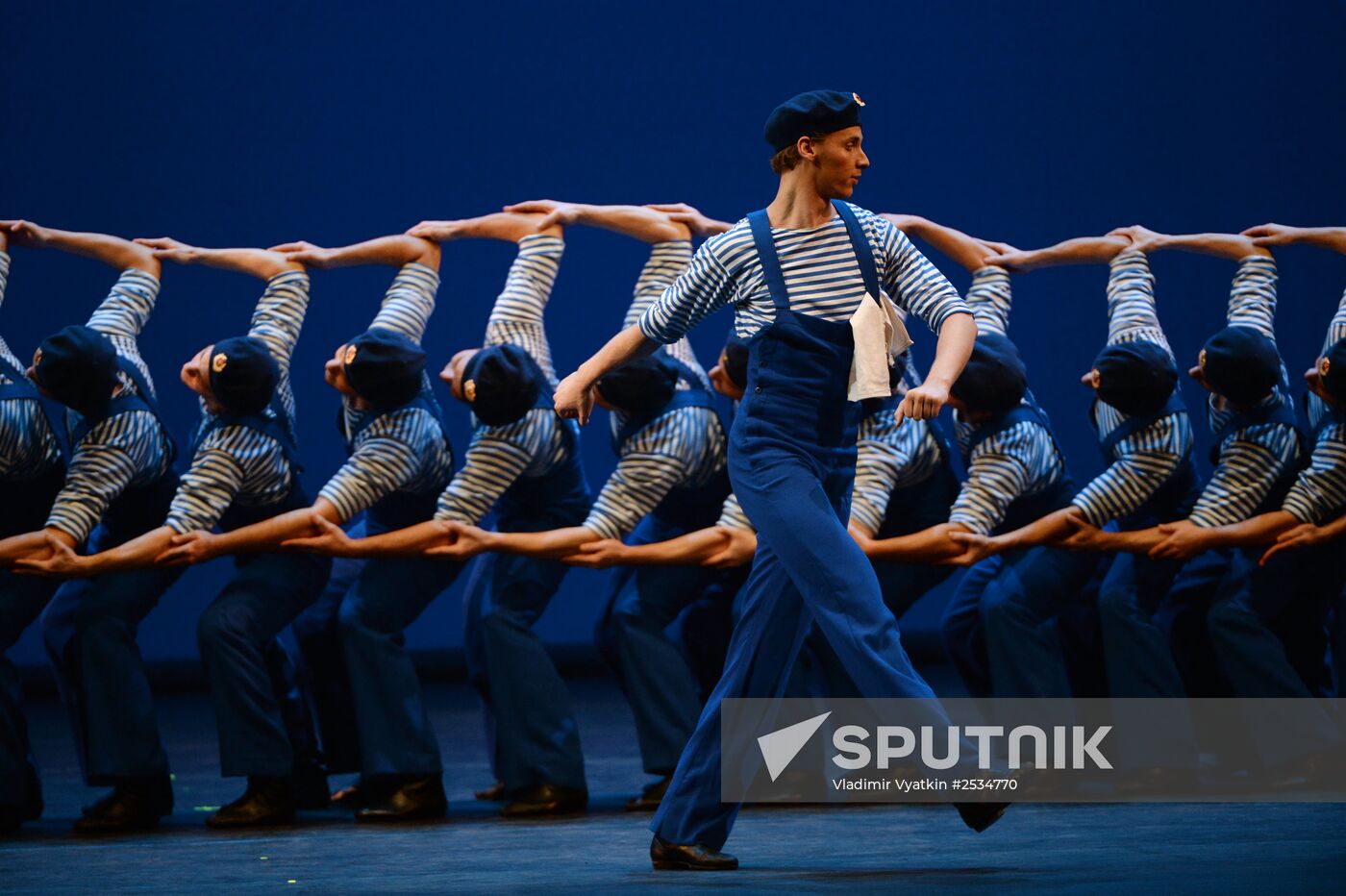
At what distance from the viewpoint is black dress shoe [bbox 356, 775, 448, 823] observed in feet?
16.1

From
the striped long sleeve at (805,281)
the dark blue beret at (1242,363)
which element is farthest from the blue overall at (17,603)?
the dark blue beret at (1242,363)

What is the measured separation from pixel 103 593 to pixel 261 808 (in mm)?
764

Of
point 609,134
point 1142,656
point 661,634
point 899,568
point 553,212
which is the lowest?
point 1142,656

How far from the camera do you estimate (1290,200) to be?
26.5 ft

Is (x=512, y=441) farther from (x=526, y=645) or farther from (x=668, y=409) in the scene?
(x=526, y=645)

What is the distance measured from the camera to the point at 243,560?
17.2 feet

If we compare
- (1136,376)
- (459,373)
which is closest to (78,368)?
(459,373)

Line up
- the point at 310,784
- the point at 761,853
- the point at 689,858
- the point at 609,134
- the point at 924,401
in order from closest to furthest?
the point at 924,401, the point at 689,858, the point at 761,853, the point at 310,784, the point at 609,134

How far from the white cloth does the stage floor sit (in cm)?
96

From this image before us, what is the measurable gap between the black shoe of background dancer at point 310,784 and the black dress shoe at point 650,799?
3.37ft

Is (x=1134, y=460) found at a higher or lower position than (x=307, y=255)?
lower

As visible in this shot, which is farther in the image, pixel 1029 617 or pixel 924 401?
pixel 1029 617

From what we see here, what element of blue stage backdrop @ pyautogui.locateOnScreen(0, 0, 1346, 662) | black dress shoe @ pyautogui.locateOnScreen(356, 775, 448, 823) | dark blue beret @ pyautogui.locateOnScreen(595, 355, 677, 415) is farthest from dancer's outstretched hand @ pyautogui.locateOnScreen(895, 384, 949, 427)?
blue stage backdrop @ pyautogui.locateOnScreen(0, 0, 1346, 662)

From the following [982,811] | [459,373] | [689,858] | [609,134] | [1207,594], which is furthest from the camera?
[609,134]
